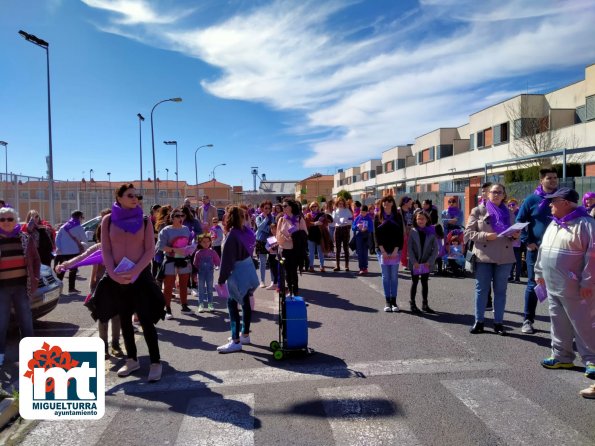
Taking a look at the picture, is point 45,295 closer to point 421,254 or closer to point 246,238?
point 246,238

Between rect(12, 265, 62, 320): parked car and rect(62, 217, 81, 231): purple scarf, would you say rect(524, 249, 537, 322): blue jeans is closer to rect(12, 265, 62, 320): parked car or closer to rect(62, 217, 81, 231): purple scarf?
rect(12, 265, 62, 320): parked car

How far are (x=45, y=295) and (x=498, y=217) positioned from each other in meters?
6.43

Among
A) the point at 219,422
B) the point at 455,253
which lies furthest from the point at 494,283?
the point at 455,253

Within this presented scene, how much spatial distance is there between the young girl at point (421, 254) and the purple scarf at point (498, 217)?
144 centimetres

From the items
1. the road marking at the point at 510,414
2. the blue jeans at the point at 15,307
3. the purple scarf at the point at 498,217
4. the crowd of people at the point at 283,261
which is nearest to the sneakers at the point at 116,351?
the crowd of people at the point at 283,261

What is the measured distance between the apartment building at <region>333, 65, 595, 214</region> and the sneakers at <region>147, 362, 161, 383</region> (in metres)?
14.0

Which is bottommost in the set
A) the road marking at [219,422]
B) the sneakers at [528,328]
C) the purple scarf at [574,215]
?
the road marking at [219,422]

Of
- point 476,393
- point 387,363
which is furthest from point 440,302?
point 476,393

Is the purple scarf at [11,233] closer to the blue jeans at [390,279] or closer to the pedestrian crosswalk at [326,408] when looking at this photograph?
the pedestrian crosswalk at [326,408]

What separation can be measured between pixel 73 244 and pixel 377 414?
26.4 feet

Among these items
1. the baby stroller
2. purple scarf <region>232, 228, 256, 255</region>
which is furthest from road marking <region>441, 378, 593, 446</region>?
the baby stroller

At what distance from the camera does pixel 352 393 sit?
402 cm

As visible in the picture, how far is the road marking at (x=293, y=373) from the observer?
4.35 metres

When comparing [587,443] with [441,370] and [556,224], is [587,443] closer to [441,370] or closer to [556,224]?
[441,370]
